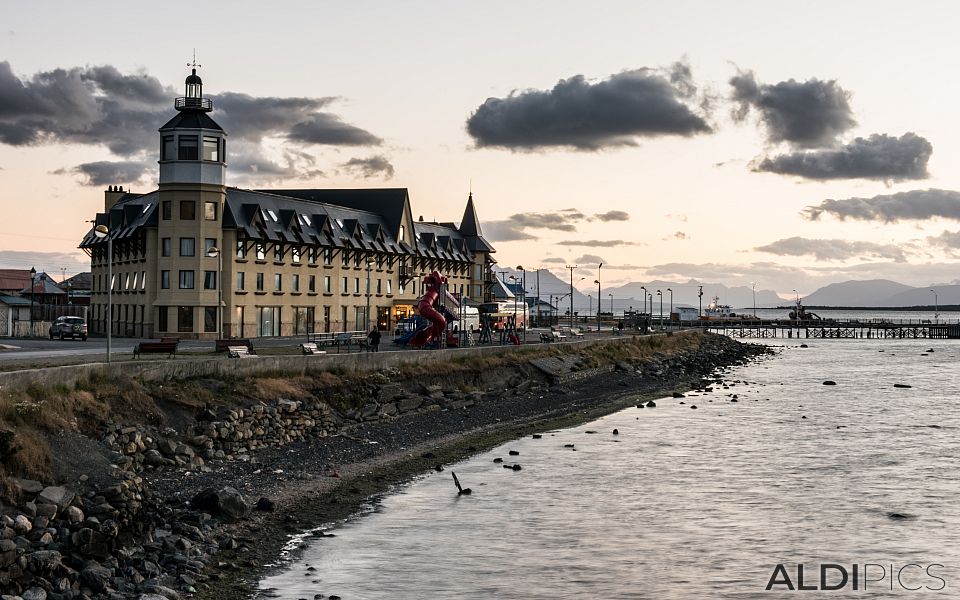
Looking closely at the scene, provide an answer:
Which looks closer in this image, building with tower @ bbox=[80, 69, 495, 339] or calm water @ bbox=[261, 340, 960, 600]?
calm water @ bbox=[261, 340, 960, 600]

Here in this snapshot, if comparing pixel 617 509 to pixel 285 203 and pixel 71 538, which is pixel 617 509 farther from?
pixel 285 203

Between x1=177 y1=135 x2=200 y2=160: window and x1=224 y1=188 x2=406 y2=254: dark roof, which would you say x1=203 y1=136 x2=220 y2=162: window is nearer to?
x1=177 y1=135 x2=200 y2=160: window

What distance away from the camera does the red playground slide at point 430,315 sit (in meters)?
59.7

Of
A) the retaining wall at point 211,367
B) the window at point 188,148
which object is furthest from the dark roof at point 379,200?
the retaining wall at point 211,367

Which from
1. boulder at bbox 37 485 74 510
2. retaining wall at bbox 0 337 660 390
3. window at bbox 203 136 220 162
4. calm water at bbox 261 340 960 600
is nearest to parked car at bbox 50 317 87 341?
window at bbox 203 136 220 162

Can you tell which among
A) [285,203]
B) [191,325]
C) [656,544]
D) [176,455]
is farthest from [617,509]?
[285,203]

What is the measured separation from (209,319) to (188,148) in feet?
44.5

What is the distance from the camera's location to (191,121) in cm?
6712

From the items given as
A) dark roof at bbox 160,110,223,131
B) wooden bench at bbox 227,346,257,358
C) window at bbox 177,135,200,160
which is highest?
dark roof at bbox 160,110,223,131

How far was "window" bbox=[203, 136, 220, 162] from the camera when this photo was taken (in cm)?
6750

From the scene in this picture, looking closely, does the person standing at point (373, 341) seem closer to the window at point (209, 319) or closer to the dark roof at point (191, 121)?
the window at point (209, 319)

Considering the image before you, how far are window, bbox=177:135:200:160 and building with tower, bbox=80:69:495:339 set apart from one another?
8 cm

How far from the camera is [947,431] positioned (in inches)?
1826

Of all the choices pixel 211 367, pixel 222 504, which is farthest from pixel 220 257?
pixel 222 504
